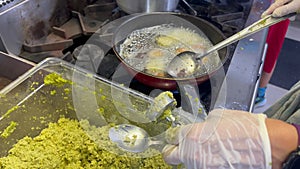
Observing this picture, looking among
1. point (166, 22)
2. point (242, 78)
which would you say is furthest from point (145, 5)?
point (242, 78)

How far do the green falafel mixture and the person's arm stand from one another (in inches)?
10.2

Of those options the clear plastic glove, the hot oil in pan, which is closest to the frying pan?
the hot oil in pan

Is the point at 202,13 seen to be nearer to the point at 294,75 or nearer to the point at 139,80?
the point at 139,80

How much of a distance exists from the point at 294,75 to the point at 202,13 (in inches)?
39.0

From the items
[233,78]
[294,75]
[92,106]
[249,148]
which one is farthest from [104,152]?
[294,75]

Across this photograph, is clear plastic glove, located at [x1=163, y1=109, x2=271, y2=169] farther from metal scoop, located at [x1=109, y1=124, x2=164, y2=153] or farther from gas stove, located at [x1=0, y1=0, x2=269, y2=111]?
gas stove, located at [x1=0, y1=0, x2=269, y2=111]

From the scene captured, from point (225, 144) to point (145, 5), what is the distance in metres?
0.70

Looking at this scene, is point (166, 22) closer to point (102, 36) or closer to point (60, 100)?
point (102, 36)

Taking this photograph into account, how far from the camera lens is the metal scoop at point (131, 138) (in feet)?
2.39

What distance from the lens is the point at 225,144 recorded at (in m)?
0.58

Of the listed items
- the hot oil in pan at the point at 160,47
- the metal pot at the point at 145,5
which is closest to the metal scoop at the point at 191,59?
the hot oil in pan at the point at 160,47

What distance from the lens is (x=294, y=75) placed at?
6.38ft

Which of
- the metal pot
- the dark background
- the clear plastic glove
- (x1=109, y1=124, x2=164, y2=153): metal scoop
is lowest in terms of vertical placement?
the dark background

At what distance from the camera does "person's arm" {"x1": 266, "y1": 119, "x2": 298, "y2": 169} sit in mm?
534
